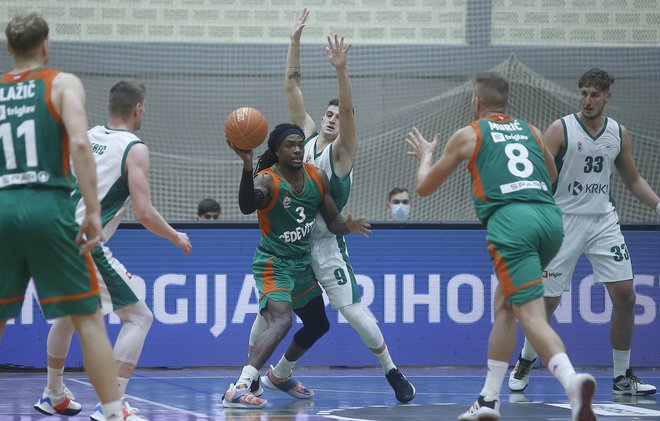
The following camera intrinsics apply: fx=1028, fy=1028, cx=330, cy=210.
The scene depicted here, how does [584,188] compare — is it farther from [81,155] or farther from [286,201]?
[81,155]

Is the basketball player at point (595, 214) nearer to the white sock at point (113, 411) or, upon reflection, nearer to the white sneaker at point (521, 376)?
the white sneaker at point (521, 376)

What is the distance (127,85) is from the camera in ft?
22.6

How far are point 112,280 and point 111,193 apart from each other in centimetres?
58

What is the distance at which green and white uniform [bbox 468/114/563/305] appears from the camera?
246 inches

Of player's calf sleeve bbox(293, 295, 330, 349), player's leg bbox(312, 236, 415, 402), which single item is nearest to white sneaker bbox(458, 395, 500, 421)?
player's leg bbox(312, 236, 415, 402)

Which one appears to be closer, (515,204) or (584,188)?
(515,204)

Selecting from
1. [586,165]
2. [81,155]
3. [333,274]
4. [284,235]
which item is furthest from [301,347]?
[81,155]

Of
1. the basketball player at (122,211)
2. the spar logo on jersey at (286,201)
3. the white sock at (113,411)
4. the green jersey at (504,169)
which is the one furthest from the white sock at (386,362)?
the white sock at (113,411)

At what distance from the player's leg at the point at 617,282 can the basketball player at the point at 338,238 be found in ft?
6.15

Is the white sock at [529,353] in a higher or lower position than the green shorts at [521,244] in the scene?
lower

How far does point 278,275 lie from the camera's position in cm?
786

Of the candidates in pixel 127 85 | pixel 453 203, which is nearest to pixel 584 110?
pixel 127 85

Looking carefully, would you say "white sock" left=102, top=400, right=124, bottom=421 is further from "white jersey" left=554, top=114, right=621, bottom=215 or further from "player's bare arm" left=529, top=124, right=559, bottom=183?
"white jersey" left=554, top=114, right=621, bottom=215

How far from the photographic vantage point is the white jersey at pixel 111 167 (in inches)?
265
